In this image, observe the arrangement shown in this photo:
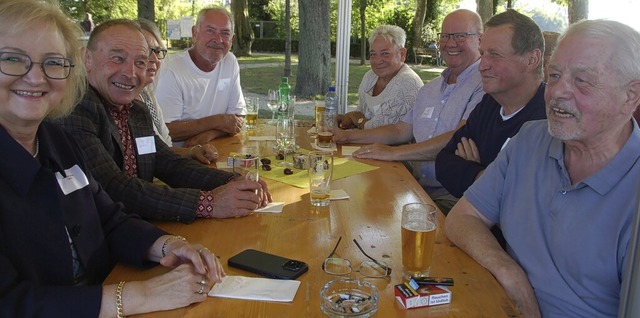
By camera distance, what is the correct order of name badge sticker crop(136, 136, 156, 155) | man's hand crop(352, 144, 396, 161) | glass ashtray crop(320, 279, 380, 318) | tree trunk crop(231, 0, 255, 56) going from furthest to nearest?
tree trunk crop(231, 0, 255, 56) < man's hand crop(352, 144, 396, 161) < name badge sticker crop(136, 136, 156, 155) < glass ashtray crop(320, 279, 380, 318)

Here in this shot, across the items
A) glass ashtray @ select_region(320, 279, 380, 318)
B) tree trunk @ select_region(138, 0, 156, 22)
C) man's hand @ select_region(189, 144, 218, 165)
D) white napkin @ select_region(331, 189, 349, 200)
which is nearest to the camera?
glass ashtray @ select_region(320, 279, 380, 318)

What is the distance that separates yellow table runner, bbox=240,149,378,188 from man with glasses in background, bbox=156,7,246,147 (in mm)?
997

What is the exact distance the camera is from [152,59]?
127 inches

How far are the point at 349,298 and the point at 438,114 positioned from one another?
2.29m

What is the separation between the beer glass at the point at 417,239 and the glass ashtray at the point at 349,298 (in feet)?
0.67

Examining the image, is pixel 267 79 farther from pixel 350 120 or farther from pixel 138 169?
pixel 138 169

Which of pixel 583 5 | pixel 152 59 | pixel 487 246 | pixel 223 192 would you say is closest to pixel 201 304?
pixel 223 192

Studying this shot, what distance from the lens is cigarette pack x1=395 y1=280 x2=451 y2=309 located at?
130 centimetres

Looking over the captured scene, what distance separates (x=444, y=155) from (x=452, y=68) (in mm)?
1024

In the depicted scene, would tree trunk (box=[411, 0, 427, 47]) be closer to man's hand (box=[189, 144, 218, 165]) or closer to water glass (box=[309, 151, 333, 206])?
man's hand (box=[189, 144, 218, 165])

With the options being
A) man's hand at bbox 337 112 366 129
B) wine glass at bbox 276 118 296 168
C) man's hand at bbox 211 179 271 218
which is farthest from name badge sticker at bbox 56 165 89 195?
man's hand at bbox 337 112 366 129

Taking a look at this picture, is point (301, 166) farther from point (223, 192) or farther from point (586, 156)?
point (586, 156)

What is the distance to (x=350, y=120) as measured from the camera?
4297 mm

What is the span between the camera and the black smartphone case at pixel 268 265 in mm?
1463
